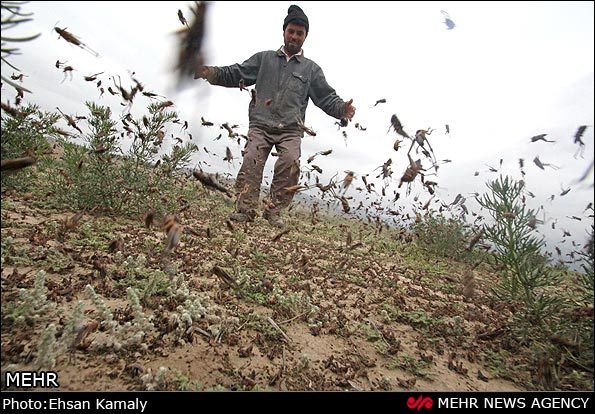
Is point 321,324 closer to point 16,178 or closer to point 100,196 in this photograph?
point 100,196

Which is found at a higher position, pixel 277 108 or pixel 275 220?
pixel 277 108

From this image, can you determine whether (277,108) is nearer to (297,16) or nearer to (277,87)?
(277,87)

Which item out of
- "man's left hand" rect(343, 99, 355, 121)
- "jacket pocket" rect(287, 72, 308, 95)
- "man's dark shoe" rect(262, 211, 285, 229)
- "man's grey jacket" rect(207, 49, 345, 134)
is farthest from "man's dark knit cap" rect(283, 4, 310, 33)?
"man's dark shoe" rect(262, 211, 285, 229)

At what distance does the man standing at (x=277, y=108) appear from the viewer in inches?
234

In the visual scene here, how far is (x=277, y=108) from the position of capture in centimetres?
603

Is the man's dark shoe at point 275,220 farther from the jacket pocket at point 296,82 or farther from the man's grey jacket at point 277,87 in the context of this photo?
the jacket pocket at point 296,82

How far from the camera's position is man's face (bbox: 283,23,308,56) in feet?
19.6
